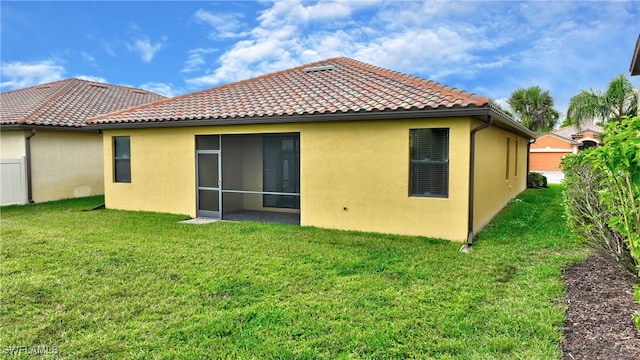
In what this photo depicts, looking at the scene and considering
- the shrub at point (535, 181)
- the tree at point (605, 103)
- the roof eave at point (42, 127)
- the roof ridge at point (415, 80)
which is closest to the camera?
Result: the roof ridge at point (415, 80)

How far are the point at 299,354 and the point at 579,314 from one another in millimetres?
3066

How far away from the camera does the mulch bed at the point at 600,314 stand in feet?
11.2

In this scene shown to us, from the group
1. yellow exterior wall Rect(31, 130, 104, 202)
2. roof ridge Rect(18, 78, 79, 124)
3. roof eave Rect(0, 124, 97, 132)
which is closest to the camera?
roof eave Rect(0, 124, 97, 132)

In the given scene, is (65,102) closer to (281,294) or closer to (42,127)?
(42,127)

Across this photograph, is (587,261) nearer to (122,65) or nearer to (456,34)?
(456,34)

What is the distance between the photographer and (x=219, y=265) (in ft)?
20.9

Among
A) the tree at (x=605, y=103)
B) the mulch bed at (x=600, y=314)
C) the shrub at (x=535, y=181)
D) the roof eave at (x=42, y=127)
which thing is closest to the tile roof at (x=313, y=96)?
the roof eave at (x=42, y=127)

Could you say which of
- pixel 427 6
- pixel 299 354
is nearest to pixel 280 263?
pixel 299 354

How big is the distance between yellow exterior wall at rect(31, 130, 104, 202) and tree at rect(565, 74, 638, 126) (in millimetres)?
30250

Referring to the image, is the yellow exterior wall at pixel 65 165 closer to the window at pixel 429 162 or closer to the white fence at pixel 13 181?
the white fence at pixel 13 181

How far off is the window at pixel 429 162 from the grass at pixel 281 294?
1.15 m

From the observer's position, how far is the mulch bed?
3422 millimetres

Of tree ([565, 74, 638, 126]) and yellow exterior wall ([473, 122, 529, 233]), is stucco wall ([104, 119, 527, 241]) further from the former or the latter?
tree ([565, 74, 638, 126])

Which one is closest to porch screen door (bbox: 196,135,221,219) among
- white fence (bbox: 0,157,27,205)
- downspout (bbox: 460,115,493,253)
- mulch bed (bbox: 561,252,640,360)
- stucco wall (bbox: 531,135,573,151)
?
downspout (bbox: 460,115,493,253)
